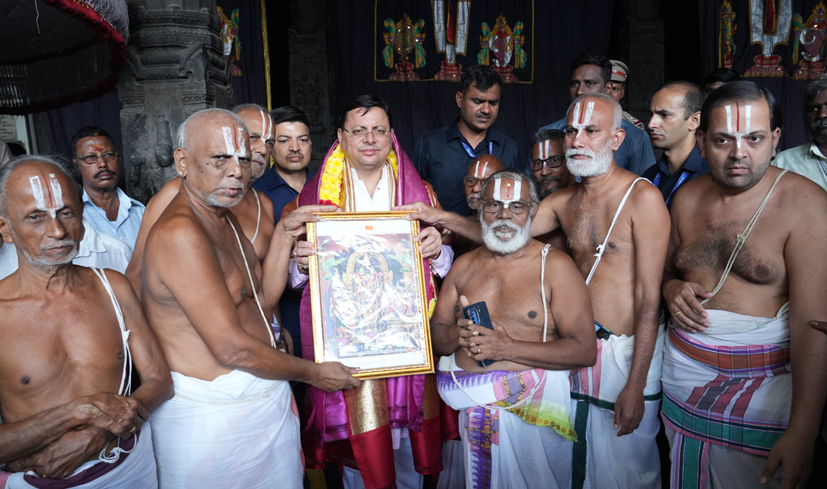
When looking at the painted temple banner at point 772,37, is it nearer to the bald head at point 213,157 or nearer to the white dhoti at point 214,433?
the bald head at point 213,157

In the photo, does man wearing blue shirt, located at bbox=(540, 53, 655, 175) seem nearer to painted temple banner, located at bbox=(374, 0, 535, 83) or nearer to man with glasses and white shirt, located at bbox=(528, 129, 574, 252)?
man with glasses and white shirt, located at bbox=(528, 129, 574, 252)

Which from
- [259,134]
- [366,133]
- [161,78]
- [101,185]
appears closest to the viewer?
[366,133]

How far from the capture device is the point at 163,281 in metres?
2.22

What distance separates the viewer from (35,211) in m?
2.02

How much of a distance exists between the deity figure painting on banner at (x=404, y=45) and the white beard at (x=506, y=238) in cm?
613

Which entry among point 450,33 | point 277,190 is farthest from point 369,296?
point 450,33

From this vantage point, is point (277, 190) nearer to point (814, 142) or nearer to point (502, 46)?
point (814, 142)

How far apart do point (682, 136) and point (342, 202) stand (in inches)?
87.7

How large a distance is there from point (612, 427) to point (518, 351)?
736 millimetres

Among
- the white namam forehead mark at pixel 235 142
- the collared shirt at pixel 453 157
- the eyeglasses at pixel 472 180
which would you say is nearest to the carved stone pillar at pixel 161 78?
the collared shirt at pixel 453 157

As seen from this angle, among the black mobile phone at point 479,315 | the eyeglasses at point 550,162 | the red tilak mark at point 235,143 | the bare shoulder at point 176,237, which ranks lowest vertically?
the black mobile phone at point 479,315

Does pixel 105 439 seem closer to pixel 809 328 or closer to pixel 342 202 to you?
pixel 342 202

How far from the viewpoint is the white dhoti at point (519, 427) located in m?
2.78

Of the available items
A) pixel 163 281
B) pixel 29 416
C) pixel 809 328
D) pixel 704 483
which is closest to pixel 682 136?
pixel 809 328
